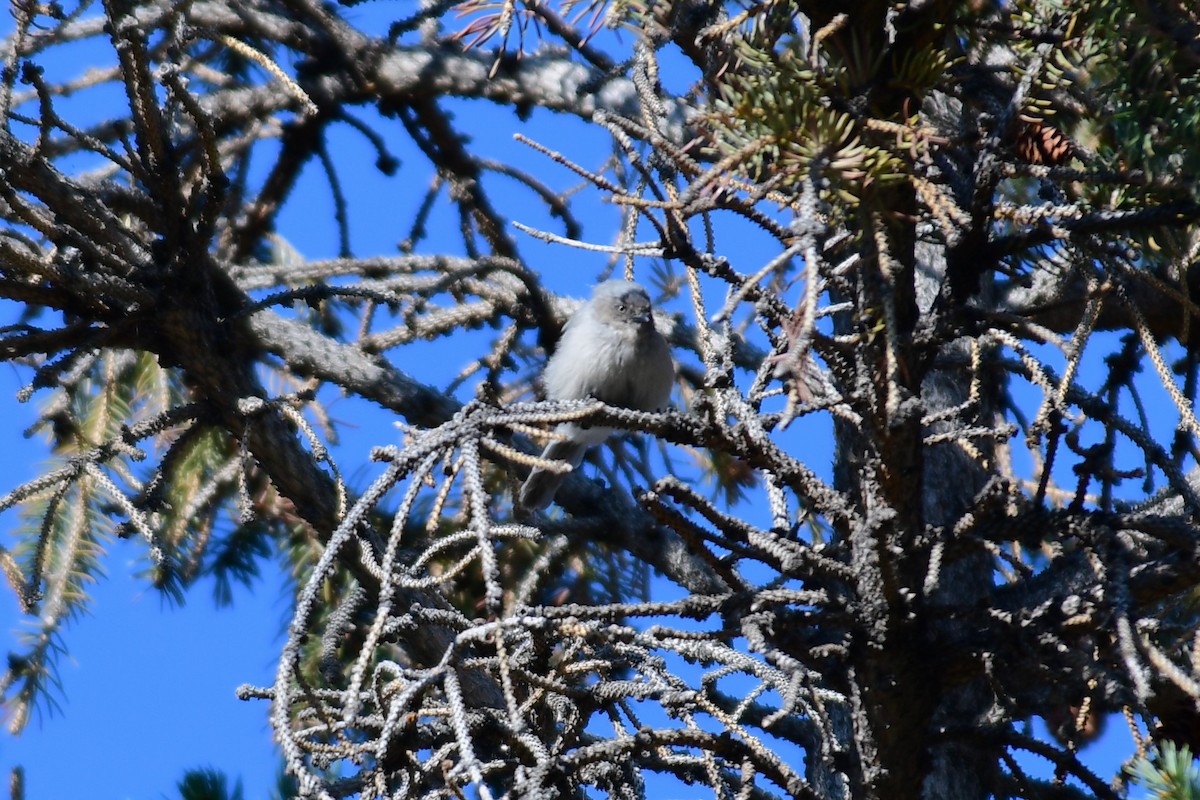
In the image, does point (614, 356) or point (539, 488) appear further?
point (614, 356)

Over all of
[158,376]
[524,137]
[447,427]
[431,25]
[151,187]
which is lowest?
[447,427]

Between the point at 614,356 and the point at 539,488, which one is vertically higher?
the point at 614,356

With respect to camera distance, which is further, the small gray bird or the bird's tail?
the small gray bird

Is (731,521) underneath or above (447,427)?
underneath

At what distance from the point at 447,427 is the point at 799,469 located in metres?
0.62

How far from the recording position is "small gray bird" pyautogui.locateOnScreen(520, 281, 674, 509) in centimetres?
474

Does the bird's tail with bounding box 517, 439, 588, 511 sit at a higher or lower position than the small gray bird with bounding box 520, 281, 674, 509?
lower

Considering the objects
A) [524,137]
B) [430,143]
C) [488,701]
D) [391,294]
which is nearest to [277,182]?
[430,143]

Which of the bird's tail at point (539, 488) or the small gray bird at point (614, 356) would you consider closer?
the bird's tail at point (539, 488)

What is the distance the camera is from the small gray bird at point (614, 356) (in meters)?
4.74

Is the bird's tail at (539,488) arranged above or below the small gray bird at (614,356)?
below

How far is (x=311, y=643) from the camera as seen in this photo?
4.55 m

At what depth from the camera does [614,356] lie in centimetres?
473

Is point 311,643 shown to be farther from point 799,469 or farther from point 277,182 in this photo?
point 799,469
